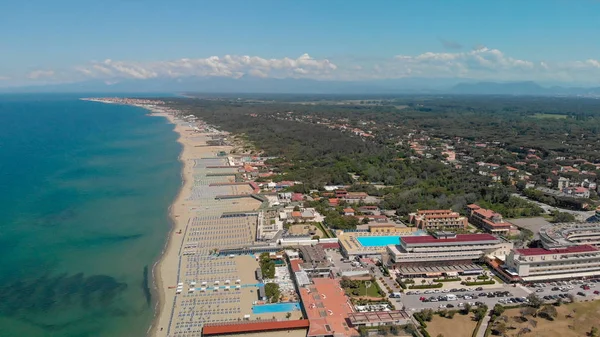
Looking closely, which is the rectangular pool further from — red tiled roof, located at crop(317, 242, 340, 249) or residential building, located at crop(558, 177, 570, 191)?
residential building, located at crop(558, 177, 570, 191)

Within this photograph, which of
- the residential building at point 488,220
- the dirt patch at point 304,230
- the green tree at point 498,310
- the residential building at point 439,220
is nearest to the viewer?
the green tree at point 498,310

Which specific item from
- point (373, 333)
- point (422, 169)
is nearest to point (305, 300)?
point (373, 333)

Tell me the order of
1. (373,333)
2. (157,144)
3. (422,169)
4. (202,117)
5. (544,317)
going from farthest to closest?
(202,117)
(157,144)
(422,169)
(544,317)
(373,333)

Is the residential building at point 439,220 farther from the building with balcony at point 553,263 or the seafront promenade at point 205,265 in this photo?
the seafront promenade at point 205,265

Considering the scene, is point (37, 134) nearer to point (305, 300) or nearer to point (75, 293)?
point (75, 293)

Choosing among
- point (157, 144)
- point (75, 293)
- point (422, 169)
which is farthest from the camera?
point (157, 144)

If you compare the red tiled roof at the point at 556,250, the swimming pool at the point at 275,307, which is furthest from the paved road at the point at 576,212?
the swimming pool at the point at 275,307
